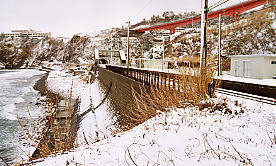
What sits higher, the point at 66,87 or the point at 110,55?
the point at 110,55

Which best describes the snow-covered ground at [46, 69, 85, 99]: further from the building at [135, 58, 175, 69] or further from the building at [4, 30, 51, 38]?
the building at [4, 30, 51, 38]

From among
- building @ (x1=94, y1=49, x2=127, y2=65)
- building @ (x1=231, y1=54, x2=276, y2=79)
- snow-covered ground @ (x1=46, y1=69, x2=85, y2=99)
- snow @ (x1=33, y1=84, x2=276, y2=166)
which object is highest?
building @ (x1=94, y1=49, x2=127, y2=65)

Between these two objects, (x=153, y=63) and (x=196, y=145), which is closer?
(x=196, y=145)

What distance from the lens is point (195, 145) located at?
12.1ft

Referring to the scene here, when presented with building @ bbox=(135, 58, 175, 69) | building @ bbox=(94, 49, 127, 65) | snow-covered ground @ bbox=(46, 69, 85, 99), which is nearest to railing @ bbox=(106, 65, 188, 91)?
snow-covered ground @ bbox=(46, 69, 85, 99)

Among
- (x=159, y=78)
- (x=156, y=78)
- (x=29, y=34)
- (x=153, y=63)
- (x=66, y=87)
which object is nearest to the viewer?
(x=159, y=78)

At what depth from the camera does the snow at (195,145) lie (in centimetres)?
316

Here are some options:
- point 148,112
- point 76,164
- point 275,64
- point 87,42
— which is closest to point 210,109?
point 148,112

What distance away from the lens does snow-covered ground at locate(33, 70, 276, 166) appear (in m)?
3.16

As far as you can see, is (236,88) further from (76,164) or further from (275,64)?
(275,64)

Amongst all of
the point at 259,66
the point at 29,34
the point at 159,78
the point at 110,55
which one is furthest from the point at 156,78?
the point at 29,34

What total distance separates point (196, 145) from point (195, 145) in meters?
0.02

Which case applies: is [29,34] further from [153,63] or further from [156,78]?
[156,78]

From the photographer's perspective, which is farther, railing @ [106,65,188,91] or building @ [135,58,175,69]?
building @ [135,58,175,69]
